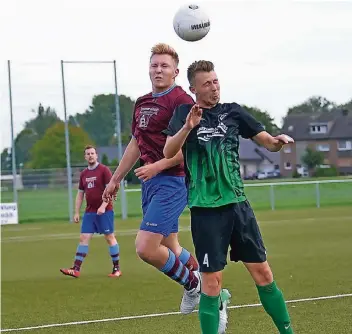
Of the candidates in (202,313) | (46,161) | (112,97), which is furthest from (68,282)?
(46,161)

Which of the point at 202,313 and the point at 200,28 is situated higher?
the point at 200,28

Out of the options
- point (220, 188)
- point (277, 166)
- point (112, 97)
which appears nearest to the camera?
point (220, 188)

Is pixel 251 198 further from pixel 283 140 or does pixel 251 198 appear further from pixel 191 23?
pixel 283 140

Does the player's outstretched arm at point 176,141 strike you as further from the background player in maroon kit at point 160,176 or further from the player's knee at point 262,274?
the background player in maroon kit at point 160,176

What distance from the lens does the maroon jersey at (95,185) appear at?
1378 centimetres

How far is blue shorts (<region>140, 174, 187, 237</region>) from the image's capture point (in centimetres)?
784

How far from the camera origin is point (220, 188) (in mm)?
6395

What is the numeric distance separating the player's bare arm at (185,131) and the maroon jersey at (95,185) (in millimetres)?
7455

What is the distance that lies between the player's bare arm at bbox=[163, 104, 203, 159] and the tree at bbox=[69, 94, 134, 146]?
22676 millimetres

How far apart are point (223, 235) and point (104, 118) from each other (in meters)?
26.3

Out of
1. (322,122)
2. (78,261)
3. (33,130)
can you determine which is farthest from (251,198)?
(322,122)

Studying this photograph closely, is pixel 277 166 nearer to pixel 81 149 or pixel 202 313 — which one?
pixel 81 149

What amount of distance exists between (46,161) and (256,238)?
104 feet

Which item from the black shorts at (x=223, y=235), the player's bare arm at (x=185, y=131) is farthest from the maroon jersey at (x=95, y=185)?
the player's bare arm at (x=185, y=131)
